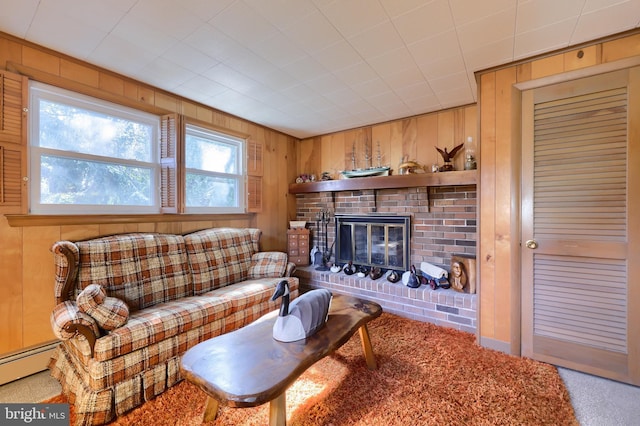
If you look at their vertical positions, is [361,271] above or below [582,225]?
below

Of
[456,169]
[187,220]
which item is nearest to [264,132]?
[187,220]

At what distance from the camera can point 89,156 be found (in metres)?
2.24

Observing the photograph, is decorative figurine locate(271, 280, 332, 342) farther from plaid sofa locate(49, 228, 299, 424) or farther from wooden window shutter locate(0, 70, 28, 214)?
wooden window shutter locate(0, 70, 28, 214)

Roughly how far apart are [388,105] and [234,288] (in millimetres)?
2580

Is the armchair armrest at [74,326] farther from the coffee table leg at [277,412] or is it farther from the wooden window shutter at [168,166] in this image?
the wooden window shutter at [168,166]

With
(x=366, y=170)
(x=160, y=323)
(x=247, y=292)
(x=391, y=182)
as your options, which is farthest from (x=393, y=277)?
(x=160, y=323)

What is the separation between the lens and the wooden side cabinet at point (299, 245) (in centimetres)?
385

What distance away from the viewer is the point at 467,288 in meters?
2.71

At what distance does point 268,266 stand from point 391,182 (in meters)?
1.76

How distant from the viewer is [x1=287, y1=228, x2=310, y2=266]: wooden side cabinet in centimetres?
385

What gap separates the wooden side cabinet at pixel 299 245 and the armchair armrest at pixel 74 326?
2461 millimetres

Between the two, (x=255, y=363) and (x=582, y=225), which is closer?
(x=255, y=363)

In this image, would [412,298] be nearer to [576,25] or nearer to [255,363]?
[255,363]

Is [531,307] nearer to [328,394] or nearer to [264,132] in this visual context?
[328,394]
